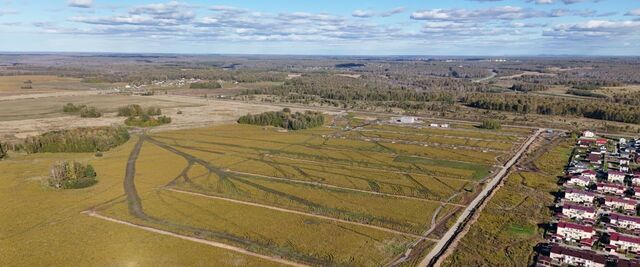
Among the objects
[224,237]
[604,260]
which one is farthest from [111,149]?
[604,260]

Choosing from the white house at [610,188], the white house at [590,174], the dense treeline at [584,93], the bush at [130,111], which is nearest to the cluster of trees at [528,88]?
the dense treeline at [584,93]

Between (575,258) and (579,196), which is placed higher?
(579,196)

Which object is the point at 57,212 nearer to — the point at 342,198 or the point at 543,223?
the point at 342,198

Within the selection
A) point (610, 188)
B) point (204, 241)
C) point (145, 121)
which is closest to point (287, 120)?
point (145, 121)

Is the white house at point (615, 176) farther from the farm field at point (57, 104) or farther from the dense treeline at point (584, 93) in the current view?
the farm field at point (57, 104)

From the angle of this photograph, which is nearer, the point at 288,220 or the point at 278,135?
the point at 288,220

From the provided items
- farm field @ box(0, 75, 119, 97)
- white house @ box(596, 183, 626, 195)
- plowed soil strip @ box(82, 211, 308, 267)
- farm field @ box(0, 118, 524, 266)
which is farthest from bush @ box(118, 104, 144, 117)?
white house @ box(596, 183, 626, 195)

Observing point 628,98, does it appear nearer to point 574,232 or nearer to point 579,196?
point 579,196

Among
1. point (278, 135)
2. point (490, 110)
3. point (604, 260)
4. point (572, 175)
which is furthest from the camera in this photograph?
point (490, 110)
